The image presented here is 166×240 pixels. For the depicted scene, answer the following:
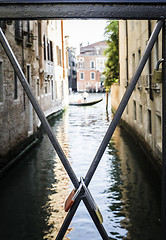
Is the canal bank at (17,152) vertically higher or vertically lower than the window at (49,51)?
lower

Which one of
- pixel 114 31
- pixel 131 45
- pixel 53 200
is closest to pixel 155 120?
pixel 53 200

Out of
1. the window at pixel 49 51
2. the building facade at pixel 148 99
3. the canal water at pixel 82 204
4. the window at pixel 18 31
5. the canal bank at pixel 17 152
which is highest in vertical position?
the window at pixel 49 51

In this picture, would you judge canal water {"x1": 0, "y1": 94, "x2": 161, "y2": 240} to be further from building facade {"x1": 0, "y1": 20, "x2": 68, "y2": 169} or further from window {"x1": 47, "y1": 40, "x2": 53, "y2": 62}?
window {"x1": 47, "y1": 40, "x2": 53, "y2": 62}

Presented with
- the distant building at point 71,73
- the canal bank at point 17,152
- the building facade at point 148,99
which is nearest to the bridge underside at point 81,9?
the building facade at point 148,99

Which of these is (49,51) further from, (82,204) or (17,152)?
(82,204)

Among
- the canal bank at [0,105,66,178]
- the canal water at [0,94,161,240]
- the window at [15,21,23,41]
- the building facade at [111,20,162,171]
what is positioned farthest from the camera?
the window at [15,21,23,41]

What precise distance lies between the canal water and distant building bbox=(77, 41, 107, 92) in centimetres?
5685

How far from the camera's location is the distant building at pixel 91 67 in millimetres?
67062

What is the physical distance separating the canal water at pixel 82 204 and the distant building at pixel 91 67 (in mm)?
56851

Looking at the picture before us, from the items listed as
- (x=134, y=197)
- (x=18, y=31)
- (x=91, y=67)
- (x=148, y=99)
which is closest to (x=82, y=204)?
(x=134, y=197)

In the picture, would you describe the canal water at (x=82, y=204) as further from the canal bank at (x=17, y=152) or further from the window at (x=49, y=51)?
the window at (x=49, y=51)

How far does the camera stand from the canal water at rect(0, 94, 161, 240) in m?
4.89

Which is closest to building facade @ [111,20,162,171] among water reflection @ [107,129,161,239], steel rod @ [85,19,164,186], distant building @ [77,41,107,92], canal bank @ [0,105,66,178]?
water reflection @ [107,129,161,239]

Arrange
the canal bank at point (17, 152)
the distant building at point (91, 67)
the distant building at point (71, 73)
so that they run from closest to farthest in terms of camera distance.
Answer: the canal bank at point (17, 152) → the distant building at point (71, 73) → the distant building at point (91, 67)
